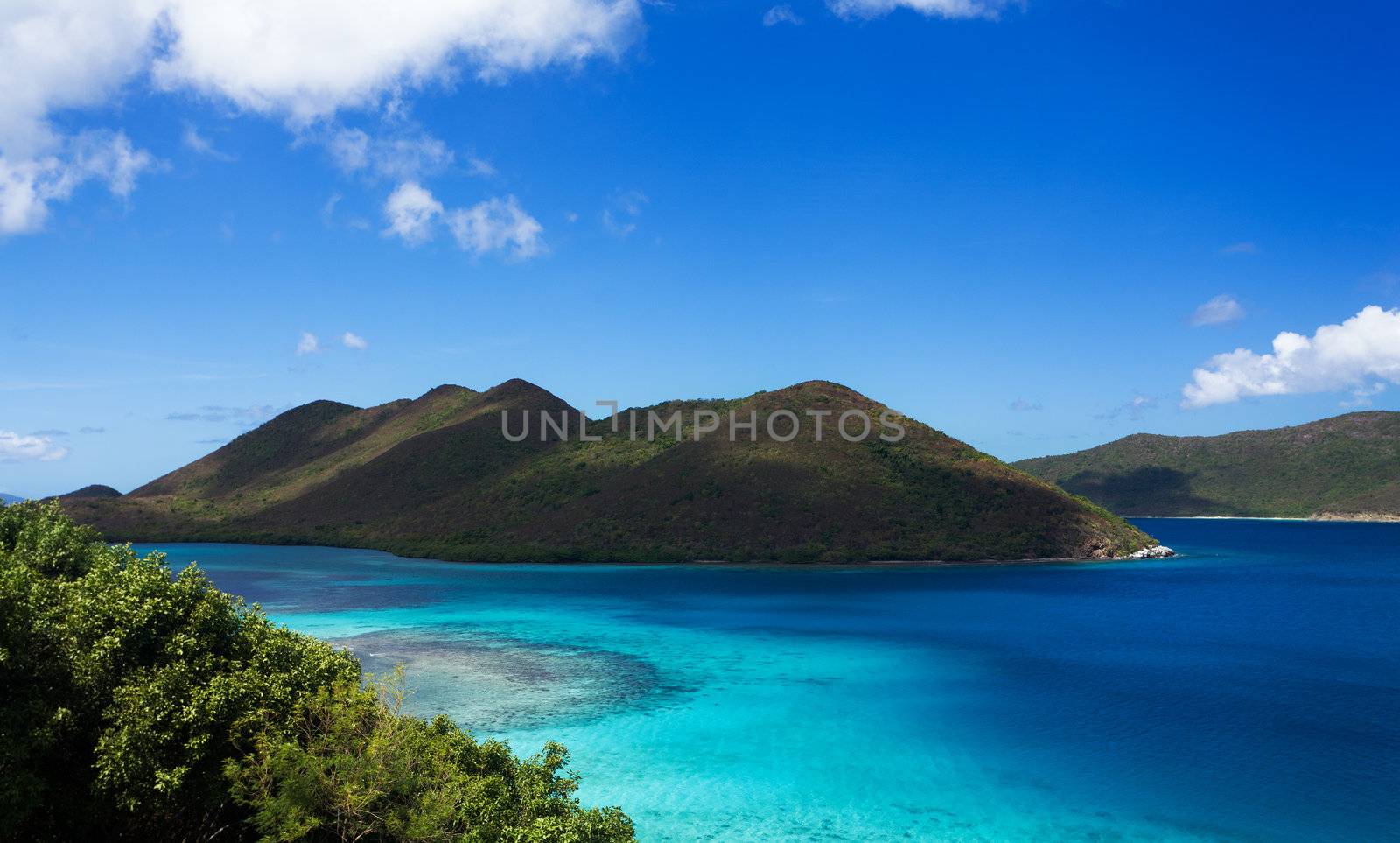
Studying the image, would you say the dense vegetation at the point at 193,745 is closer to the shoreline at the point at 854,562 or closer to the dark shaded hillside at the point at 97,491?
the shoreline at the point at 854,562

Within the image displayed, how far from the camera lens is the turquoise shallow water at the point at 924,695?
23188mm

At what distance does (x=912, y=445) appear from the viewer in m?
110

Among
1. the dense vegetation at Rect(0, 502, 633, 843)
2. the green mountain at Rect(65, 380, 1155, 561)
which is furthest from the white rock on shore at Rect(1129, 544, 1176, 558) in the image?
the dense vegetation at Rect(0, 502, 633, 843)

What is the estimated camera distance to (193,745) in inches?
571

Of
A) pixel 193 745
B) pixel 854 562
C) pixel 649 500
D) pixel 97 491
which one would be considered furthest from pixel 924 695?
pixel 97 491

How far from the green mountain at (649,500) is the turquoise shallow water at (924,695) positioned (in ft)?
55.9

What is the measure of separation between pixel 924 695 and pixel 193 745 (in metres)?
29.6

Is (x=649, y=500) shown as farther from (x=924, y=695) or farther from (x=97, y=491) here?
(x=97, y=491)

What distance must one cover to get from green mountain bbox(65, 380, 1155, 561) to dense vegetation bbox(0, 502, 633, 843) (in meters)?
74.8

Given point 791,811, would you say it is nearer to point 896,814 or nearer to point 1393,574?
point 896,814

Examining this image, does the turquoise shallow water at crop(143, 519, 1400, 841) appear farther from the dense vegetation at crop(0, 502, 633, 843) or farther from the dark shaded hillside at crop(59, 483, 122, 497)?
the dark shaded hillside at crop(59, 483, 122, 497)

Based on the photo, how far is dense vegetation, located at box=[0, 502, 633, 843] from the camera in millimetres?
13852

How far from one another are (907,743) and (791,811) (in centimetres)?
797

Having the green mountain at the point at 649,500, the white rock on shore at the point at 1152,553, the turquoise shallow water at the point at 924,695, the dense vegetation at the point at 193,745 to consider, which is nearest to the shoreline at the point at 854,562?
the white rock on shore at the point at 1152,553
